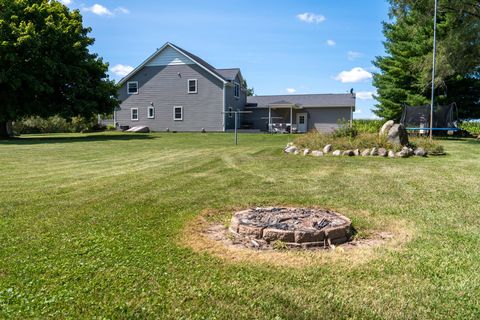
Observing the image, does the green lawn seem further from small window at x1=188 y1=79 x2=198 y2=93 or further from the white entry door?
the white entry door

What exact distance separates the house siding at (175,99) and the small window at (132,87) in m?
0.30

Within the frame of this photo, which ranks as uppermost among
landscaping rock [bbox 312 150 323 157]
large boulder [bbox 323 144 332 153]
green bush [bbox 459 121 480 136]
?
green bush [bbox 459 121 480 136]

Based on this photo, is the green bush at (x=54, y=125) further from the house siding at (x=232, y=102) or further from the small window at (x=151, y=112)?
the house siding at (x=232, y=102)

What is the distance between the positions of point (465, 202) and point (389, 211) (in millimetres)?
1370

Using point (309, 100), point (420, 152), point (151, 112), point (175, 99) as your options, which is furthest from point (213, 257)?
point (309, 100)

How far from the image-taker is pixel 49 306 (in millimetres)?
2545

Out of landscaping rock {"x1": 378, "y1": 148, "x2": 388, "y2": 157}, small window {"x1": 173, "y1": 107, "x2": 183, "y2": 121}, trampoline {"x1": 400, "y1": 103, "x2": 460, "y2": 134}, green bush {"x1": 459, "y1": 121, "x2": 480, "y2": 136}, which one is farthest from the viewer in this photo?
small window {"x1": 173, "y1": 107, "x2": 183, "y2": 121}

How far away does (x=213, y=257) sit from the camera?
11.2ft

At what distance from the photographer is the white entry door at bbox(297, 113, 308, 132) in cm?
3109

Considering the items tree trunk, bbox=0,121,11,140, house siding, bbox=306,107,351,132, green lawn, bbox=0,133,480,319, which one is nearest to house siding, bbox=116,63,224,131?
house siding, bbox=306,107,351,132

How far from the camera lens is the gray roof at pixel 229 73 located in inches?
1155

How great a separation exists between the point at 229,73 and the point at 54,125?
15354mm

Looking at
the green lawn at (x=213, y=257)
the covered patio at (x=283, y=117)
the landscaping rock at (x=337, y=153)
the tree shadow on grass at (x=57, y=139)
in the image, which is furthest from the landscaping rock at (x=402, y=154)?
the covered patio at (x=283, y=117)

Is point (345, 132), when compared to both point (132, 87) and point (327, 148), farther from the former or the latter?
point (132, 87)
